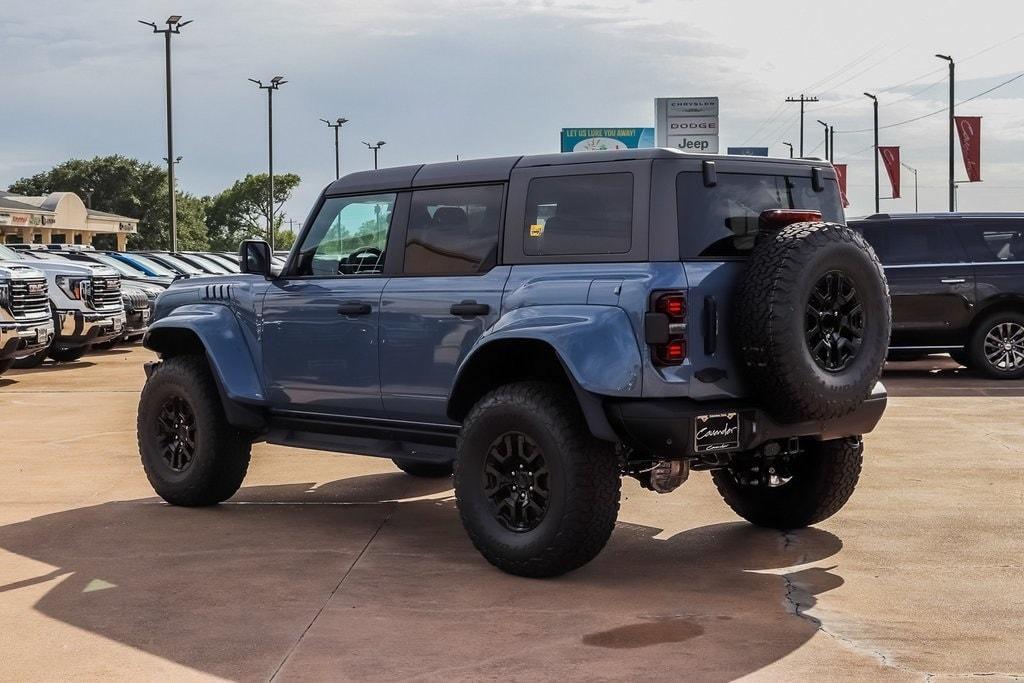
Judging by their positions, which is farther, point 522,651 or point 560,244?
point 560,244

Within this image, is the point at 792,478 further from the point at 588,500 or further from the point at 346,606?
the point at 346,606

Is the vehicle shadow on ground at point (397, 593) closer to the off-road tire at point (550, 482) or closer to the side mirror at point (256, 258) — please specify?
the off-road tire at point (550, 482)

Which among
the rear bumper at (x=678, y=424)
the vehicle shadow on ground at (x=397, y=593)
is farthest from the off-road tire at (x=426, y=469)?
the rear bumper at (x=678, y=424)

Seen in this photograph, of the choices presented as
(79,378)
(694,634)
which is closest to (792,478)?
(694,634)

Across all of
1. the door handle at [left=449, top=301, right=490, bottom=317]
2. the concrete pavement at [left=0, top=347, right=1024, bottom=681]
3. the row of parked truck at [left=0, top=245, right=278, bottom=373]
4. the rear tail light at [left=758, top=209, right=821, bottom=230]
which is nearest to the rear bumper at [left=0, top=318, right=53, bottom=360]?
the row of parked truck at [left=0, top=245, right=278, bottom=373]

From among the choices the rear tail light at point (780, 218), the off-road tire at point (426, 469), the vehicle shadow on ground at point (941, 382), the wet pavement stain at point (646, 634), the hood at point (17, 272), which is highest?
the rear tail light at point (780, 218)

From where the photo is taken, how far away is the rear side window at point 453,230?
7.21 metres

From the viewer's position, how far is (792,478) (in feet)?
25.2

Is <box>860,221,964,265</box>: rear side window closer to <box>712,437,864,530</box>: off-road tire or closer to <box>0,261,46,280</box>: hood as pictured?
<box>712,437,864,530</box>: off-road tire

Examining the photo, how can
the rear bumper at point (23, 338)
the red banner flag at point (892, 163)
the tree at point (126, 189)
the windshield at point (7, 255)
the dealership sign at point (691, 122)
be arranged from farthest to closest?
the tree at point (126, 189)
the red banner flag at point (892, 163)
the dealership sign at point (691, 122)
the windshield at point (7, 255)
the rear bumper at point (23, 338)

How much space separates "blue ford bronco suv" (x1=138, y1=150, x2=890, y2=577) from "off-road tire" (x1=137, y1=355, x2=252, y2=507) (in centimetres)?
30

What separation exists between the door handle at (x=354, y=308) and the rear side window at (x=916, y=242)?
993 centimetres

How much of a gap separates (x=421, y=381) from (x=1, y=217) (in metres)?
53.0

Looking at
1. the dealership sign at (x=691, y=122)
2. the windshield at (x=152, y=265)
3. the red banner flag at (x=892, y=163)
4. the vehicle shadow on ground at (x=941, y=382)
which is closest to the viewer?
the vehicle shadow on ground at (x=941, y=382)
